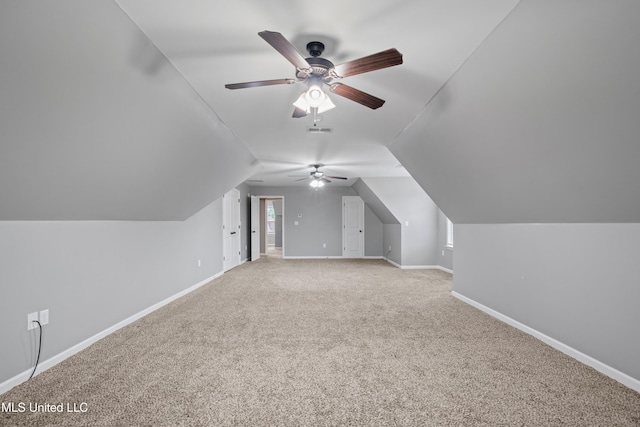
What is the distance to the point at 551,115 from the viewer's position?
6.77ft

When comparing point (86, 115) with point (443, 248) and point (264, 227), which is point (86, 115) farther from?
point (264, 227)

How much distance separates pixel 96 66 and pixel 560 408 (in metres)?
3.40

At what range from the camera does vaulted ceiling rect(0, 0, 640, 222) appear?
1.59 meters

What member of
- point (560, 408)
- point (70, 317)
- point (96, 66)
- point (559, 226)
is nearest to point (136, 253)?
point (70, 317)

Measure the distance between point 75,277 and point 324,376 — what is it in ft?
7.73

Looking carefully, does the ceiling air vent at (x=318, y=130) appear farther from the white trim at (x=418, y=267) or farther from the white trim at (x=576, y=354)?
the white trim at (x=418, y=267)

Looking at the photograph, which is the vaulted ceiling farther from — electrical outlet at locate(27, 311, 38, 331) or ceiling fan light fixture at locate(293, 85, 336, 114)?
electrical outlet at locate(27, 311, 38, 331)

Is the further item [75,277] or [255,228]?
[255,228]

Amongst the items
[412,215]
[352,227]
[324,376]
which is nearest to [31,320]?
[324,376]

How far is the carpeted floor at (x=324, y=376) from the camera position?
76.8 inches

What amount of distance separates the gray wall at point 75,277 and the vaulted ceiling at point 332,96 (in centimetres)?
21

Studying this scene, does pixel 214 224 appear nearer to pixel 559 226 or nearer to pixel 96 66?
pixel 96 66

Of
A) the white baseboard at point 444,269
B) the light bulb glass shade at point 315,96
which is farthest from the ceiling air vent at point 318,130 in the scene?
the white baseboard at point 444,269

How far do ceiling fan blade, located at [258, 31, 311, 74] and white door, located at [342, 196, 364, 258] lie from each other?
826 centimetres
